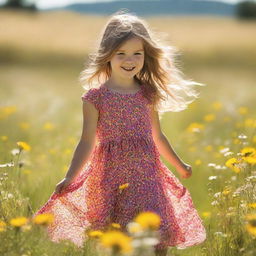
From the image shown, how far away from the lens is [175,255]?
3682 mm

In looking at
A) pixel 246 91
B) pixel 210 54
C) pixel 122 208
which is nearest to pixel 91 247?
pixel 122 208

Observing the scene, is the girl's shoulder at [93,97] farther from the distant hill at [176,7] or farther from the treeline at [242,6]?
the distant hill at [176,7]

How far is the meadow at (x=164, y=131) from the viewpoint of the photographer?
10.2ft

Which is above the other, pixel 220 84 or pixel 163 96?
pixel 163 96

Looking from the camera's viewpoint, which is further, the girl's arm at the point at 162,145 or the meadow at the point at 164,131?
the girl's arm at the point at 162,145

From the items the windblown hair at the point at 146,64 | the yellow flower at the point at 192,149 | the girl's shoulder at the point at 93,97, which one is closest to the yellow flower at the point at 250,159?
the windblown hair at the point at 146,64

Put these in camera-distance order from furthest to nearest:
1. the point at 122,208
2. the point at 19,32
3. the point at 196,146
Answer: the point at 19,32 < the point at 196,146 < the point at 122,208

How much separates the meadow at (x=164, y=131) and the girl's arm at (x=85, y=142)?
27 cm

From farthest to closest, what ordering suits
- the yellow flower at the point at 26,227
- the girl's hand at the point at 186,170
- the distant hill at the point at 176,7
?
the distant hill at the point at 176,7 → the girl's hand at the point at 186,170 → the yellow flower at the point at 26,227

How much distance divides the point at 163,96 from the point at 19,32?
23957mm

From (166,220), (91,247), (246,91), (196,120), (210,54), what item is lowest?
(210,54)

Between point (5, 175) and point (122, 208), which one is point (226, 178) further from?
point (5, 175)

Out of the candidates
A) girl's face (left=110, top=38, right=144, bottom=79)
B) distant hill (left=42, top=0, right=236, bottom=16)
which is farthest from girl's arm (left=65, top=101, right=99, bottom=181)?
distant hill (left=42, top=0, right=236, bottom=16)

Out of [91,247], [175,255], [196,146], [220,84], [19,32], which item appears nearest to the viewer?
[91,247]
